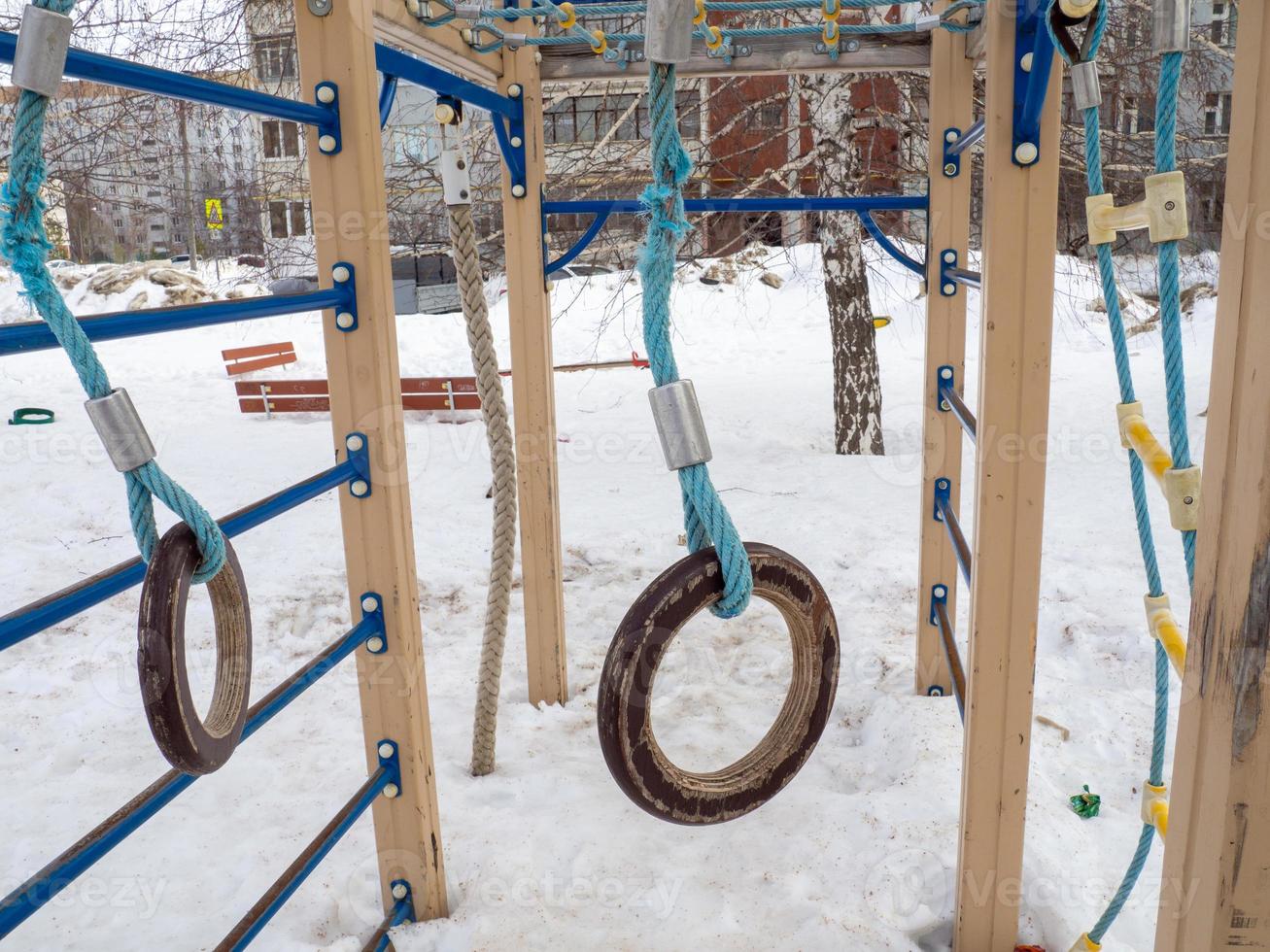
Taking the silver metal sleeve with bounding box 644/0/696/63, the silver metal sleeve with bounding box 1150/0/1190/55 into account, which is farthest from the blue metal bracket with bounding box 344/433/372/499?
the silver metal sleeve with bounding box 1150/0/1190/55

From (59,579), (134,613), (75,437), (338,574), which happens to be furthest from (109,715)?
(75,437)

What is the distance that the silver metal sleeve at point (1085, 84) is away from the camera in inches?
51.2

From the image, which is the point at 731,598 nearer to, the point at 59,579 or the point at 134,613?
the point at 134,613

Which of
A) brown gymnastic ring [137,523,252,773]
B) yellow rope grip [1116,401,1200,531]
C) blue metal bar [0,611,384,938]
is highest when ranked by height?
yellow rope grip [1116,401,1200,531]

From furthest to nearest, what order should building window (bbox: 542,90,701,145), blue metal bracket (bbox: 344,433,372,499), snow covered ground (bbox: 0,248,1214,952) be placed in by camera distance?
building window (bbox: 542,90,701,145)
snow covered ground (bbox: 0,248,1214,952)
blue metal bracket (bbox: 344,433,372,499)

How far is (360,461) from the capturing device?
1.71 metres

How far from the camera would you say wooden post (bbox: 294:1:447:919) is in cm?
158

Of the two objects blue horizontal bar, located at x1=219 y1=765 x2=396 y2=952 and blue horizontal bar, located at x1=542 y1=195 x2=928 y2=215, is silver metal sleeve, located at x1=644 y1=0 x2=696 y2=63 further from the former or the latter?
blue horizontal bar, located at x1=542 y1=195 x2=928 y2=215

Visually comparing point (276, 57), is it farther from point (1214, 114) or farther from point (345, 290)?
point (1214, 114)

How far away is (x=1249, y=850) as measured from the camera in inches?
32.0

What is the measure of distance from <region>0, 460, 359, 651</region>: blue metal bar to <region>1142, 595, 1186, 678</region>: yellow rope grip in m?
1.21

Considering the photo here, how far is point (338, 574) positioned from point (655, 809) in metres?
3.52

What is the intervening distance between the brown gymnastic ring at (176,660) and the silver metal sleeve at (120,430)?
80mm

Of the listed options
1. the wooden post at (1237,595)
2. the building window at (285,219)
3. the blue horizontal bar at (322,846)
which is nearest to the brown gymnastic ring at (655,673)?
the wooden post at (1237,595)
